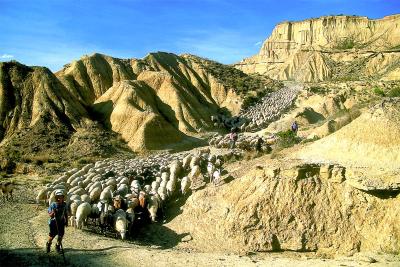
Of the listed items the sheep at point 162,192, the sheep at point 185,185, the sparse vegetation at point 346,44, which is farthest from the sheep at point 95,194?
the sparse vegetation at point 346,44

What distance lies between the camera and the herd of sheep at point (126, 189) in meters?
17.2

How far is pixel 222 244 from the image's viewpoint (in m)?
16.5

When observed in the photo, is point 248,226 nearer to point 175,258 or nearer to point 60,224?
point 175,258

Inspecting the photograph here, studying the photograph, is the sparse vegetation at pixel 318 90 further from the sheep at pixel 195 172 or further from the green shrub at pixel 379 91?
the sheep at pixel 195 172

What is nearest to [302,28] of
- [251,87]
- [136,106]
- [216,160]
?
[251,87]

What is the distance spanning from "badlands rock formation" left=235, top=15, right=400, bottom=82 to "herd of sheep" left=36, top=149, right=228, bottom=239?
5231 cm

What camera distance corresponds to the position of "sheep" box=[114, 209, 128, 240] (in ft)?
54.4

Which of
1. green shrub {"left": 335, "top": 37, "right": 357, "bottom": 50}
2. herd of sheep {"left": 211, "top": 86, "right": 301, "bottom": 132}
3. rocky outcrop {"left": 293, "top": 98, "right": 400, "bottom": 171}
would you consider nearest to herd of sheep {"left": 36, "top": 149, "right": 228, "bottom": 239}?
rocky outcrop {"left": 293, "top": 98, "right": 400, "bottom": 171}

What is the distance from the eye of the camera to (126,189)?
2139 centimetres

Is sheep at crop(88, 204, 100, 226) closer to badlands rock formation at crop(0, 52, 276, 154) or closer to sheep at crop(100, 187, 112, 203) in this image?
sheep at crop(100, 187, 112, 203)

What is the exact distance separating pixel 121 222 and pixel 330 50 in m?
114

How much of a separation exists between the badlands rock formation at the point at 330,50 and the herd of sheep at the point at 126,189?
52311 millimetres

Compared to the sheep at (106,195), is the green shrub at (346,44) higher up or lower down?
higher up

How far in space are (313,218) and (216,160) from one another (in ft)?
29.1
